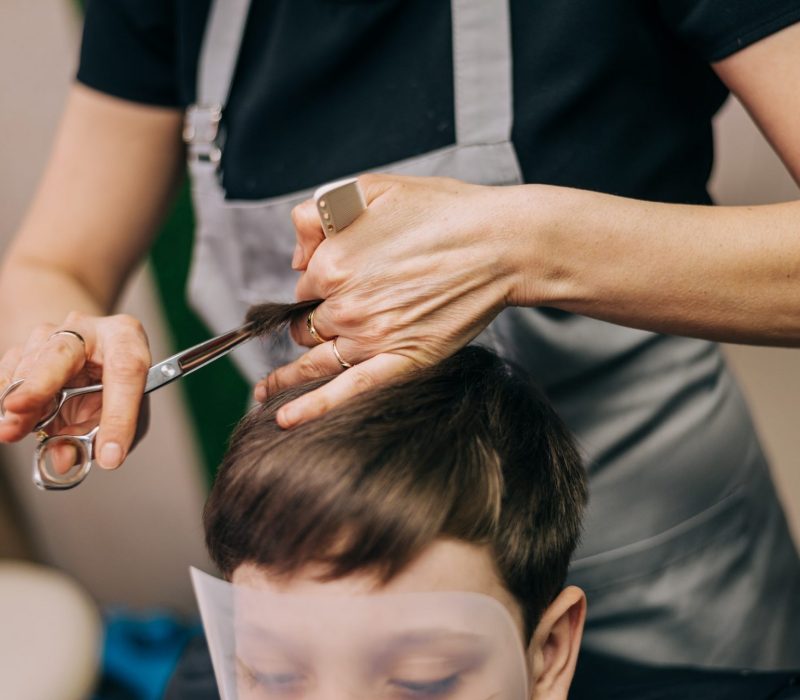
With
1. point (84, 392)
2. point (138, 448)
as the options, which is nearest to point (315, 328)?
point (84, 392)

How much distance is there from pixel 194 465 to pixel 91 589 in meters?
0.47

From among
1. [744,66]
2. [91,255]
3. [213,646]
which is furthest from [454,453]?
[91,255]

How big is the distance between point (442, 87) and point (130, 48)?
43cm

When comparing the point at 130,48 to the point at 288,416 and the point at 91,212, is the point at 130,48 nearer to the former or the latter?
the point at 91,212

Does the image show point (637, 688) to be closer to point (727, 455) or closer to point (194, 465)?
point (727, 455)

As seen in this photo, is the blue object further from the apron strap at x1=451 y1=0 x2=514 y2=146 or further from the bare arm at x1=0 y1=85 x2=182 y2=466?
the apron strap at x1=451 y1=0 x2=514 y2=146

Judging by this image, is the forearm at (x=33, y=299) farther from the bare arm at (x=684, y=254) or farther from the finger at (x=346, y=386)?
the bare arm at (x=684, y=254)

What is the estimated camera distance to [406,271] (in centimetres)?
68

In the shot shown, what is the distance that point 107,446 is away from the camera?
69 cm

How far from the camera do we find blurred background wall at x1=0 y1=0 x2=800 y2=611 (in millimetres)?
1671

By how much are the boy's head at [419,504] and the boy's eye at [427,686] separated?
7 centimetres

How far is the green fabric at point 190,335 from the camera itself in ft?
5.75

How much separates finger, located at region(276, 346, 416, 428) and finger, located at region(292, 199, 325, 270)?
113 mm

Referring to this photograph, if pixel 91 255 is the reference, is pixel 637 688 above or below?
below
